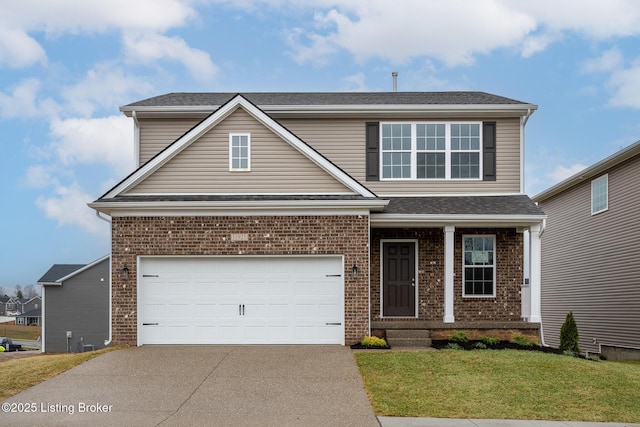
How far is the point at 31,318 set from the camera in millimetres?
82875

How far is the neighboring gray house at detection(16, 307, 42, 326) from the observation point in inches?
3223

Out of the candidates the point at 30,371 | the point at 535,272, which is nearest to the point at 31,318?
the point at 30,371

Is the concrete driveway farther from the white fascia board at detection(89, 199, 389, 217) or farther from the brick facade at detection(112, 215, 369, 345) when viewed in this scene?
the white fascia board at detection(89, 199, 389, 217)

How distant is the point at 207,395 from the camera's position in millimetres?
10094

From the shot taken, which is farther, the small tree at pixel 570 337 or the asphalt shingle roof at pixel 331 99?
the asphalt shingle roof at pixel 331 99

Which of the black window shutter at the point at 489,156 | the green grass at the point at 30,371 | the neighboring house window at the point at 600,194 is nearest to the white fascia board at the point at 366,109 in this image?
the black window shutter at the point at 489,156

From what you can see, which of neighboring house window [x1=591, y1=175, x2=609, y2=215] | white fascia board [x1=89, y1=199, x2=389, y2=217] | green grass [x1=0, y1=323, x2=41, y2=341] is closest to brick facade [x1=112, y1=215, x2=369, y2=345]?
white fascia board [x1=89, y1=199, x2=389, y2=217]

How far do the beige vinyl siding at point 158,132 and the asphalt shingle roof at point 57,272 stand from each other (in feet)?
82.8

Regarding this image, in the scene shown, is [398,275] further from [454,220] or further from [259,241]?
[259,241]

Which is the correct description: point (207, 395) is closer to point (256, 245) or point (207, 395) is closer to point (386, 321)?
point (256, 245)

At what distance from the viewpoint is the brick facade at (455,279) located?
16766mm

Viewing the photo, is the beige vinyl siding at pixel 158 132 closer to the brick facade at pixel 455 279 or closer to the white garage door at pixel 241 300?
the white garage door at pixel 241 300

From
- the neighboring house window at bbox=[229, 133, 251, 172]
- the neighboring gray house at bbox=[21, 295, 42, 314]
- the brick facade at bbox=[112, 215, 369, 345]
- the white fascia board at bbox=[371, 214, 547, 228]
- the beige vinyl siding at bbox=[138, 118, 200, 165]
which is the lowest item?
the neighboring gray house at bbox=[21, 295, 42, 314]

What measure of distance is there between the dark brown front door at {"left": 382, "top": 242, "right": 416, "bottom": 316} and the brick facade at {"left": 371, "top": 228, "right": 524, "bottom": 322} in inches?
6.5
